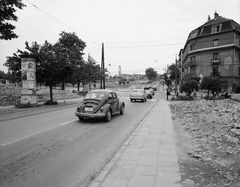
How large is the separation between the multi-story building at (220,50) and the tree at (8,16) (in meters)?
35.9

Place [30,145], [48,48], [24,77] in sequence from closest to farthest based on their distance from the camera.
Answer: [30,145] → [24,77] → [48,48]

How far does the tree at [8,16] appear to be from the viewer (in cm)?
1202

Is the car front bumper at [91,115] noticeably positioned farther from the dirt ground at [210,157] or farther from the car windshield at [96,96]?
the dirt ground at [210,157]

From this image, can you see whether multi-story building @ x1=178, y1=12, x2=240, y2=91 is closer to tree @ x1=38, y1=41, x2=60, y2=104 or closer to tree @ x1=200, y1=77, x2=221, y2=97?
tree @ x1=200, y1=77, x2=221, y2=97

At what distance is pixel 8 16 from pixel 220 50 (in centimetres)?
4170

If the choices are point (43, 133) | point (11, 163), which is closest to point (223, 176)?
point (11, 163)

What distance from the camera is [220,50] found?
40469 mm

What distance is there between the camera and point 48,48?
737 inches

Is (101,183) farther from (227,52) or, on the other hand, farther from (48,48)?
(227,52)

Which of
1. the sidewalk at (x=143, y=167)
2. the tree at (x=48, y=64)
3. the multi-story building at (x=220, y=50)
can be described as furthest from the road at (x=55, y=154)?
the multi-story building at (x=220, y=50)

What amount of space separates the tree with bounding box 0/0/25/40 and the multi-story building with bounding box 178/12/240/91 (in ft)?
118

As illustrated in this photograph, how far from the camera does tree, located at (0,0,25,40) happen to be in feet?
39.4

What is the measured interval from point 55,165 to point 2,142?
269cm

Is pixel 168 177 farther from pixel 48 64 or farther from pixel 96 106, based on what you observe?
pixel 48 64
